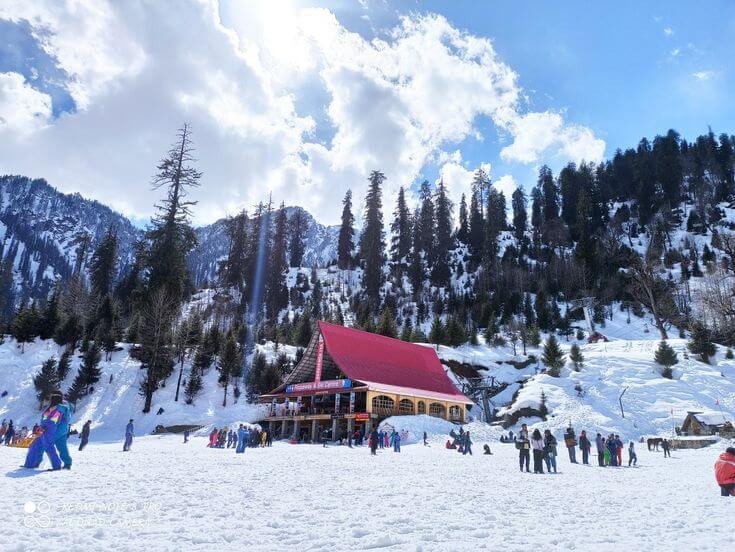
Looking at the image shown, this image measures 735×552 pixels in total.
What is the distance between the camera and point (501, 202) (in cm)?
8481

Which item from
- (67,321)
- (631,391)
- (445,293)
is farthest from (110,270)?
(631,391)

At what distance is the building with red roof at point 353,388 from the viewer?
31.8 metres

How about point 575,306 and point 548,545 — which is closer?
point 548,545

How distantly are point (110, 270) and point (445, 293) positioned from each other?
145ft

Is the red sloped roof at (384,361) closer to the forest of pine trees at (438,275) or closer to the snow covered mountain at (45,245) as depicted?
the forest of pine trees at (438,275)

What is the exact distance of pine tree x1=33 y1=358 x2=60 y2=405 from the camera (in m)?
35.0

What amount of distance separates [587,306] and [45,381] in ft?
174

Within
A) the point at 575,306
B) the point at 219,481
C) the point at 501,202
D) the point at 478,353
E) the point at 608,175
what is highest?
the point at 608,175

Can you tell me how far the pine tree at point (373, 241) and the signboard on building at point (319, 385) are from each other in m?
30.2

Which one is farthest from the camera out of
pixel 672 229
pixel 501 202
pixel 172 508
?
pixel 501 202

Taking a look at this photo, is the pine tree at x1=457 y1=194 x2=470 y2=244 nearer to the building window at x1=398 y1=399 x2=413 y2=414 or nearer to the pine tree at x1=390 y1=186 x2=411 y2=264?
the pine tree at x1=390 y1=186 x2=411 y2=264

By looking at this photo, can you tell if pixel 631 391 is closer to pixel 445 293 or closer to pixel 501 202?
pixel 445 293

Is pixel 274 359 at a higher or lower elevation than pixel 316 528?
higher

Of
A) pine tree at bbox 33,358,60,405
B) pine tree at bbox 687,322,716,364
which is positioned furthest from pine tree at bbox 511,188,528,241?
pine tree at bbox 33,358,60,405
